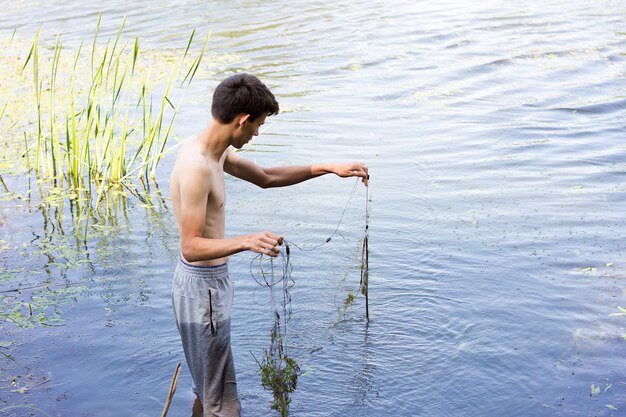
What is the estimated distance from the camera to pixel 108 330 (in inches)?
221

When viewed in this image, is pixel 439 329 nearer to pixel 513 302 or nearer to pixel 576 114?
pixel 513 302

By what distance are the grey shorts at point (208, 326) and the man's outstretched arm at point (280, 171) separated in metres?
0.57

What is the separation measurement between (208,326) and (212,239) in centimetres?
48

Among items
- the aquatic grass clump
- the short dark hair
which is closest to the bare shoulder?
the short dark hair

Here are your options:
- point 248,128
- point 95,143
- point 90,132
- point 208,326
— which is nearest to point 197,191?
point 248,128

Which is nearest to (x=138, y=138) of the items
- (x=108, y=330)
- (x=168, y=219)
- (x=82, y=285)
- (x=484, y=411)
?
(x=168, y=219)

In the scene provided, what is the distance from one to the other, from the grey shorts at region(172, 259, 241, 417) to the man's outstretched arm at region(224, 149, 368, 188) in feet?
1.88

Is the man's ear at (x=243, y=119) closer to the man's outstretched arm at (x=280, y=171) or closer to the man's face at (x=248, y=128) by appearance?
the man's face at (x=248, y=128)

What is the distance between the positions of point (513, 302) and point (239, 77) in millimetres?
3046

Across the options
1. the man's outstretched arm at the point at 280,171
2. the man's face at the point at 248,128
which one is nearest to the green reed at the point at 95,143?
the man's outstretched arm at the point at 280,171

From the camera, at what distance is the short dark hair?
143 inches

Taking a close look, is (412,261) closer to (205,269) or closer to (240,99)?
(205,269)

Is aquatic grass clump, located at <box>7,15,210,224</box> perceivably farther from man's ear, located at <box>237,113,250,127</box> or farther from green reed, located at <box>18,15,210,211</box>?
man's ear, located at <box>237,113,250,127</box>

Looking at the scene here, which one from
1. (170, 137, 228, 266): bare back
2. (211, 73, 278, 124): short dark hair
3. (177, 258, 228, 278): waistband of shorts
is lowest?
(177, 258, 228, 278): waistband of shorts
